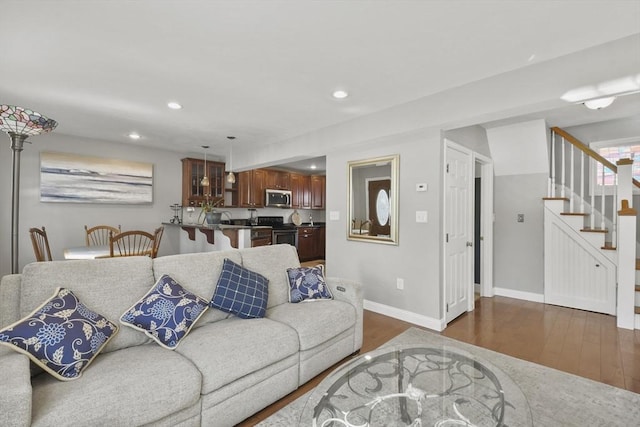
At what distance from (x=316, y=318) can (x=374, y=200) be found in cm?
196

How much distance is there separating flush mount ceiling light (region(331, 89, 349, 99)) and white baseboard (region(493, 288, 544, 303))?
3695 mm

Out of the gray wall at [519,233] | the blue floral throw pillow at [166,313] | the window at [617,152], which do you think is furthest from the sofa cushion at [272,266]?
the window at [617,152]

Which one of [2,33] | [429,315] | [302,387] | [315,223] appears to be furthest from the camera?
[315,223]

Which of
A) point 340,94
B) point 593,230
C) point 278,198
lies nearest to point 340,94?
point 340,94

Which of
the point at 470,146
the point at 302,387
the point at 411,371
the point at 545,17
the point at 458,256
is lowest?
the point at 302,387

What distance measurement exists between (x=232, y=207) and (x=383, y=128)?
4.17m

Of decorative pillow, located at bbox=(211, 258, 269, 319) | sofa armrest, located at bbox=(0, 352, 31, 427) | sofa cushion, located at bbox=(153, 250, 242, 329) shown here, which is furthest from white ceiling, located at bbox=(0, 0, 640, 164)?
sofa armrest, located at bbox=(0, 352, 31, 427)

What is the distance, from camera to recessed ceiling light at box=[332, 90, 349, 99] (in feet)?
9.38

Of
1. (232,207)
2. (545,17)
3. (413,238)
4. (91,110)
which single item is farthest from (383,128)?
(232,207)

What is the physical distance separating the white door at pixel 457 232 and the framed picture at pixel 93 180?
195 inches

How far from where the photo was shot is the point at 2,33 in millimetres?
1948

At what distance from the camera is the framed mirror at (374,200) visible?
11.6 feet

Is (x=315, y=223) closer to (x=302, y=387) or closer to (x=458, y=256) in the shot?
(x=458, y=256)

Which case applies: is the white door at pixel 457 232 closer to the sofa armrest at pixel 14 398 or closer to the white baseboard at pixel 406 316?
the white baseboard at pixel 406 316
